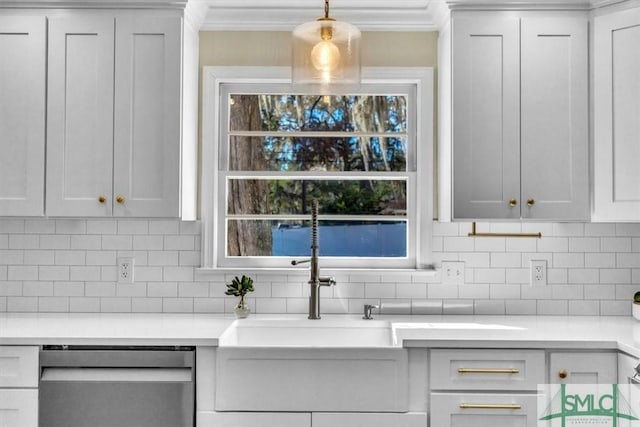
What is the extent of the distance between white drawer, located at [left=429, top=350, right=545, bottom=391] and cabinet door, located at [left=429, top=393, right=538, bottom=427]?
1.2 inches

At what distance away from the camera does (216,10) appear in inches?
111

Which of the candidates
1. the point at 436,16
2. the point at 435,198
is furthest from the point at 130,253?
the point at 436,16

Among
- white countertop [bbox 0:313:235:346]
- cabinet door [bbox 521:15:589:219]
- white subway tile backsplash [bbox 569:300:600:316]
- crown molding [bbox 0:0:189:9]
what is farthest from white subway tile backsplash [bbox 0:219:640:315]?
crown molding [bbox 0:0:189:9]

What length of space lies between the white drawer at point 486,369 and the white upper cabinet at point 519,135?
0.61m

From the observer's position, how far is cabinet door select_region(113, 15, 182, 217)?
2.52 metres

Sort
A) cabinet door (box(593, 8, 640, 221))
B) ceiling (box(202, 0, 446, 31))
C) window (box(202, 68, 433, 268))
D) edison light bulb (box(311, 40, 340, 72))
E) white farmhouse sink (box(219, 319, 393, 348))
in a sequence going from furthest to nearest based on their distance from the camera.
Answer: window (box(202, 68, 433, 268))
ceiling (box(202, 0, 446, 31))
white farmhouse sink (box(219, 319, 393, 348))
cabinet door (box(593, 8, 640, 221))
edison light bulb (box(311, 40, 340, 72))

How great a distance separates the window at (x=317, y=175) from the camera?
293 cm

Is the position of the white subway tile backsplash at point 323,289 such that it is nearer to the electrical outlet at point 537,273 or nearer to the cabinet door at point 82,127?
the electrical outlet at point 537,273

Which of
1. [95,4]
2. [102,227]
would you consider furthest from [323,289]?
[95,4]

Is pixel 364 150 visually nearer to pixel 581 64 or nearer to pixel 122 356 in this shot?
pixel 581 64

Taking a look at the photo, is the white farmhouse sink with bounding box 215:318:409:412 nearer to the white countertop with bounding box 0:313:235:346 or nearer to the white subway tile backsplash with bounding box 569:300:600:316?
the white countertop with bounding box 0:313:235:346

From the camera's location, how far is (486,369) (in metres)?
2.19

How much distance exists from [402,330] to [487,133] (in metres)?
0.90

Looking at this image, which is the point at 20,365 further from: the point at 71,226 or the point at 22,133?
the point at 22,133
